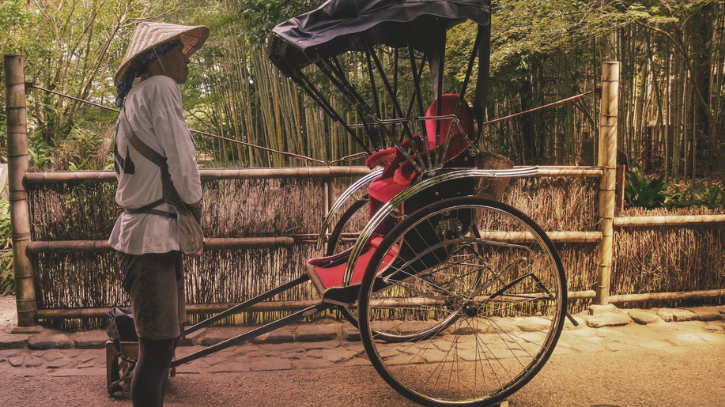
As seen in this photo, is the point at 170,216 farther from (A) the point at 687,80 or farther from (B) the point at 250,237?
(A) the point at 687,80

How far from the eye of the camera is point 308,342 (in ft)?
11.7

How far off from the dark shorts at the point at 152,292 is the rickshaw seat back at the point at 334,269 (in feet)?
2.29

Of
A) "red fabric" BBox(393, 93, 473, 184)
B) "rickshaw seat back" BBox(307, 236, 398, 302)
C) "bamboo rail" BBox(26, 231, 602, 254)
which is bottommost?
"rickshaw seat back" BBox(307, 236, 398, 302)

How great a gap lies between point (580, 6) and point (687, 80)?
2.65 m

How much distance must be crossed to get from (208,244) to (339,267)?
1.02m

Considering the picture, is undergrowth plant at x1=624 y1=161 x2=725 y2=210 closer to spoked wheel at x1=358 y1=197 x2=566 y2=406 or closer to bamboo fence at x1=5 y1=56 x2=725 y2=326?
bamboo fence at x1=5 y1=56 x2=725 y2=326

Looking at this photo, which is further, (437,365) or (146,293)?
(437,365)

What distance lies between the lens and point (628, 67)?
6.91 meters

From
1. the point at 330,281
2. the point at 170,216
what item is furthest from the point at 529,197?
the point at 170,216

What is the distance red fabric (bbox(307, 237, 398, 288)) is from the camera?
2.84 metres

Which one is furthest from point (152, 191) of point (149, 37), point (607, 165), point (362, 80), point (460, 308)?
point (362, 80)

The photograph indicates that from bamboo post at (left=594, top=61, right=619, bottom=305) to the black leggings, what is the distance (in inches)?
118

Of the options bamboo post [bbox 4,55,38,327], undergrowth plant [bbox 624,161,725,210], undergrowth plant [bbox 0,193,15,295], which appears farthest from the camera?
undergrowth plant [bbox 624,161,725,210]

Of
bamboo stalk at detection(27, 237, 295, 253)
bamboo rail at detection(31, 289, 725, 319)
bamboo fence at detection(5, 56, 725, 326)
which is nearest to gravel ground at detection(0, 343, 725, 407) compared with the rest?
bamboo rail at detection(31, 289, 725, 319)
